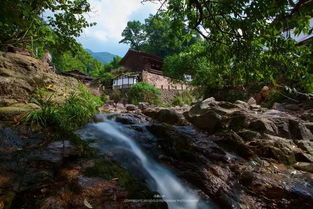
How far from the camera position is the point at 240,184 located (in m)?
3.75

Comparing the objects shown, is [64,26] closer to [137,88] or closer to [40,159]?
[40,159]

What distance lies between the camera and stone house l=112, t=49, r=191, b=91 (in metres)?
27.2

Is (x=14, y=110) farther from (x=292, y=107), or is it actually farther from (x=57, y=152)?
(x=292, y=107)

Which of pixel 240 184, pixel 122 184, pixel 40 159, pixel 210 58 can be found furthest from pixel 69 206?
pixel 210 58

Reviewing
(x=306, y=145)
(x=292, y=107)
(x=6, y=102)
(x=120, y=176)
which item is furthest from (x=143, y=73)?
(x=120, y=176)

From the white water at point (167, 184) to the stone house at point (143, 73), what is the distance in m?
20.5

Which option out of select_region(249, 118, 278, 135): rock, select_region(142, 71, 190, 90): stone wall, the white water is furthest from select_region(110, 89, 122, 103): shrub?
select_region(249, 118, 278, 135): rock

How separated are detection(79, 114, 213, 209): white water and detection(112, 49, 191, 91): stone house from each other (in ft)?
67.1

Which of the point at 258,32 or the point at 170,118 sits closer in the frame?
the point at 258,32

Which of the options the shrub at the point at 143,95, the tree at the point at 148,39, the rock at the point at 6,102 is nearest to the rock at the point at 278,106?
the rock at the point at 6,102

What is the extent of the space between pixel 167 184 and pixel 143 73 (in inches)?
940

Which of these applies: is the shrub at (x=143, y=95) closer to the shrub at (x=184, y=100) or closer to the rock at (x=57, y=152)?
the shrub at (x=184, y=100)

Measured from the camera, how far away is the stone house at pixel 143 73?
27172 mm

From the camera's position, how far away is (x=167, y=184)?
368 centimetres
